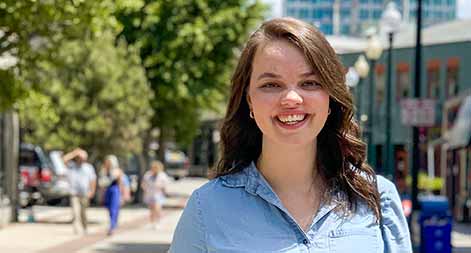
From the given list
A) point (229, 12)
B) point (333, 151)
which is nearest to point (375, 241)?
point (333, 151)

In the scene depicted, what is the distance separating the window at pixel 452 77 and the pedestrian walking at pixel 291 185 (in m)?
49.0

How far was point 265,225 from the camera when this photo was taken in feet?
9.87

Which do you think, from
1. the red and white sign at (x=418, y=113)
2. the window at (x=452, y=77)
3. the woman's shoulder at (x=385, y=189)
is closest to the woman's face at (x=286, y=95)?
the woman's shoulder at (x=385, y=189)

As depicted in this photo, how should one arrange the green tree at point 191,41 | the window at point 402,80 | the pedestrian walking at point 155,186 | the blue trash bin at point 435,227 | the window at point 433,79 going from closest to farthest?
the blue trash bin at point 435,227 < the pedestrian walking at point 155,186 < the green tree at point 191,41 < the window at point 433,79 < the window at point 402,80

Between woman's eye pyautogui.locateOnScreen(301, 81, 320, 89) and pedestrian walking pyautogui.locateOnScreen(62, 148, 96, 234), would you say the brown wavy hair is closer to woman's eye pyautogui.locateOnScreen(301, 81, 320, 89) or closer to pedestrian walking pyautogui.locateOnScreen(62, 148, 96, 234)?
woman's eye pyautogui.locateOnScreen(301, 81, 320, 89)

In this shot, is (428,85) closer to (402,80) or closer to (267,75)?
(402,80)

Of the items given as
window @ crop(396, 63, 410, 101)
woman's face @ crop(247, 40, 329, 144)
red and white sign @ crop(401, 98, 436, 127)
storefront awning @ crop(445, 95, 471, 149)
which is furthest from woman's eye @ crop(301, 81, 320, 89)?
window @ crop(396, 63, 410, 101)

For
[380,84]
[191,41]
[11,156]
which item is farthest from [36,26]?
[380,84]

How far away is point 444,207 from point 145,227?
11.6 meters

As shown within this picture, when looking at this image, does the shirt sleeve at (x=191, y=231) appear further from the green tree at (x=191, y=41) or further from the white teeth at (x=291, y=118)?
the green tree at (x=191, y=41)

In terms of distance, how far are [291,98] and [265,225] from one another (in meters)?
0.36

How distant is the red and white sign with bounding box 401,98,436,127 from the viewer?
2047cm

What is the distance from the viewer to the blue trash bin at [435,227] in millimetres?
16078

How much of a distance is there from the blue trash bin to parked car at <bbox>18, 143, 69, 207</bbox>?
18255mm
